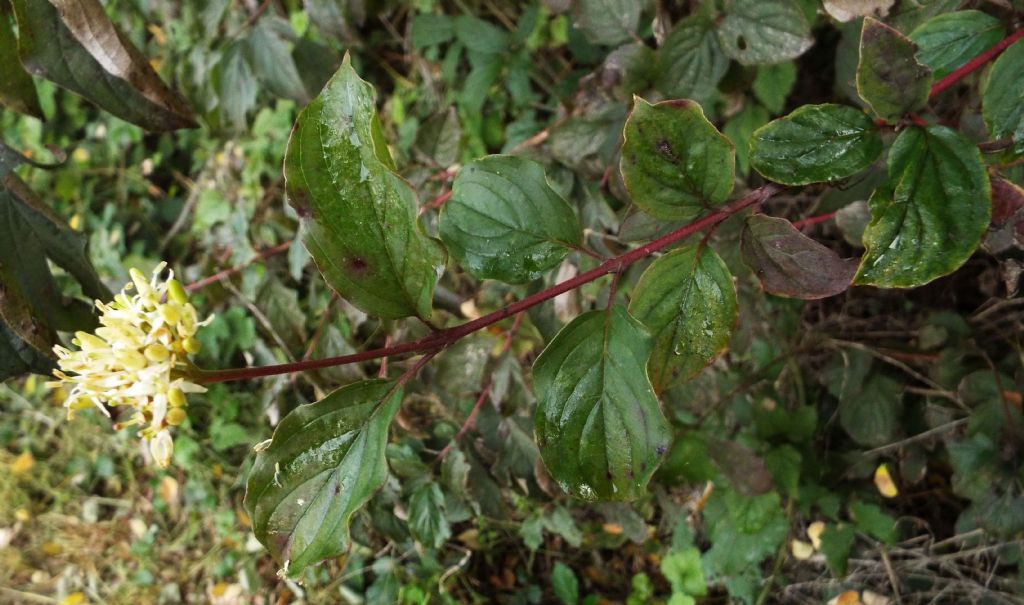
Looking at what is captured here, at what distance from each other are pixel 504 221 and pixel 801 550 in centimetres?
106

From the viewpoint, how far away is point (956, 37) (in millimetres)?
760

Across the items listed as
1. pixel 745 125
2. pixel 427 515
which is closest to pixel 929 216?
pixel 745 125

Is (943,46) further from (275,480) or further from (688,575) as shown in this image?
(688,575)

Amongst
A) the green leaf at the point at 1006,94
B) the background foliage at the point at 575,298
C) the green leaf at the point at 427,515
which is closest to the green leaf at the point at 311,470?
the background foliage at the point at 575,298

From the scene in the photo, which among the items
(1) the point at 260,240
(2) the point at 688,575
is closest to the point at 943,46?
(2) the point at 688,575

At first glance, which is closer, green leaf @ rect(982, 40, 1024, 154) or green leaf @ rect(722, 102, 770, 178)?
green leaf @ rect(982, 40, 1024, 154)

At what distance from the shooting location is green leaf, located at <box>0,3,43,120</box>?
2.79ft

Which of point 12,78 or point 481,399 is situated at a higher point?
point 12,78

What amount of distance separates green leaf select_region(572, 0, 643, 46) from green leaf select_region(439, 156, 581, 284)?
465mm

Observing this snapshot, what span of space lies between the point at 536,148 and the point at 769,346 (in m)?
0.60

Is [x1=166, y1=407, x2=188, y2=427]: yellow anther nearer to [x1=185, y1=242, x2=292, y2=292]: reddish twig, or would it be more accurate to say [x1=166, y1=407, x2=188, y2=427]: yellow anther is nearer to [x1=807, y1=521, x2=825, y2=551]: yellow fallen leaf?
[x1=185, y1=242, x2=292, y2=292]: reddish twig

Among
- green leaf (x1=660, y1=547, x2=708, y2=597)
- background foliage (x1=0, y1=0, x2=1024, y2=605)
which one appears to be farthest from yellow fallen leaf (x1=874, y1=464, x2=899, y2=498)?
green leaf (x1=660, y1=547, x2=708, y2=597)

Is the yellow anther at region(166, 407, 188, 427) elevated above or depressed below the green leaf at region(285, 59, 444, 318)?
below

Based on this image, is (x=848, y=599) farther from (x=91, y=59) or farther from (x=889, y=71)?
(x=91, y=59)
